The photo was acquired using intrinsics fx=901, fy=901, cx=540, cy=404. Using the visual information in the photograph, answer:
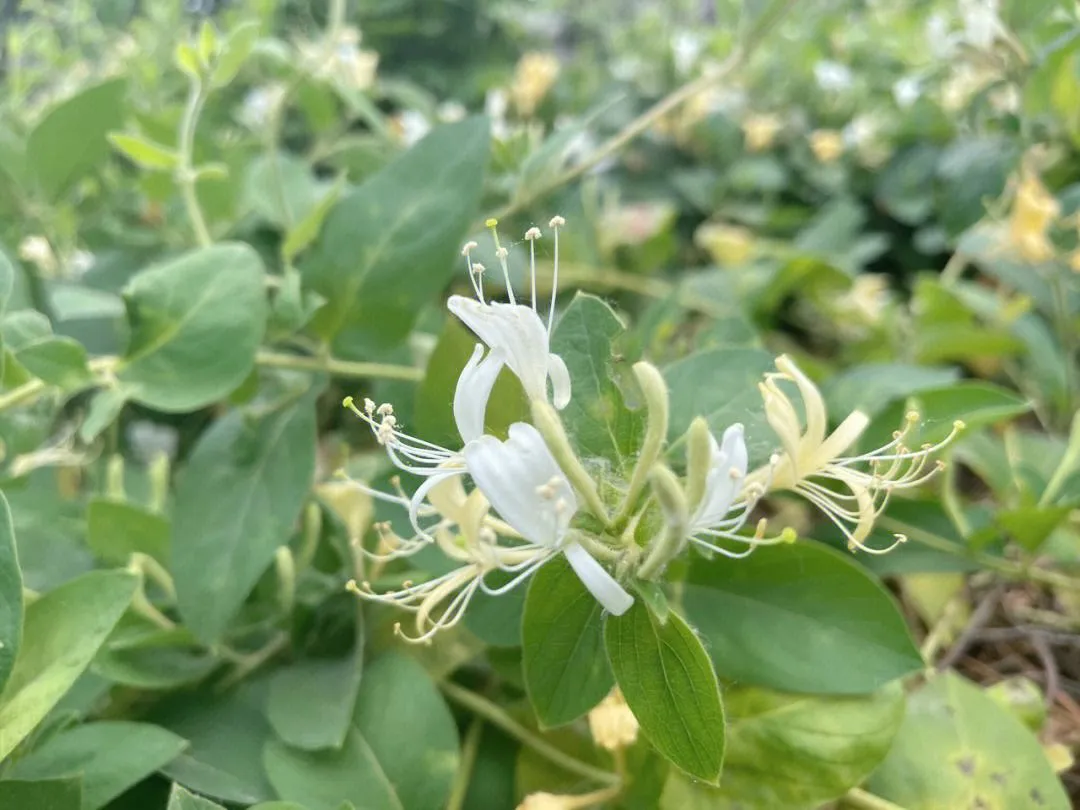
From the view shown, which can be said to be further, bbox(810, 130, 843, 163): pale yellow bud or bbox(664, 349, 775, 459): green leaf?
bbox(810, 130, 843, 163): pale yellow bud

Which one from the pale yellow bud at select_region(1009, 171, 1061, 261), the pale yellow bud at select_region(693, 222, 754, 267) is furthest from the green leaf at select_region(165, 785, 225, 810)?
the pale yellow bud at select_region(693, 222, 754, 267)

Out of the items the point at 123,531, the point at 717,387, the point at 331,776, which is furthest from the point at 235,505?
the point at 717,387

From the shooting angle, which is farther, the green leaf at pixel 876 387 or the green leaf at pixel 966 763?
the green leaf at pixel 876 387

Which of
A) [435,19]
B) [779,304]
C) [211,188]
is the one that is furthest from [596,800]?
[435,19]

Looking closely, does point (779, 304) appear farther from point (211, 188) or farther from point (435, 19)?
point (435, 19)

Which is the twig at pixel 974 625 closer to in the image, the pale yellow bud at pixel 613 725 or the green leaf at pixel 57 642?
the pale yellow bud at pixel 613 725

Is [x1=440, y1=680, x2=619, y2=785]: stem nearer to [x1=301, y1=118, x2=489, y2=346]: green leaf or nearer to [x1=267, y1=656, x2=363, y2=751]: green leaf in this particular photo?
[x1=267, y1=656, x2=363, y2=751]: green leaf

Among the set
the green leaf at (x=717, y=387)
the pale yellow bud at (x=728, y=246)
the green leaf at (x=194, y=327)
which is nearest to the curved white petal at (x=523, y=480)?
the green leaf at (x=717, y=387)

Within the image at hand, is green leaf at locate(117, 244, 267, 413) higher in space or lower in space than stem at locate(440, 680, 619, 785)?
higher
